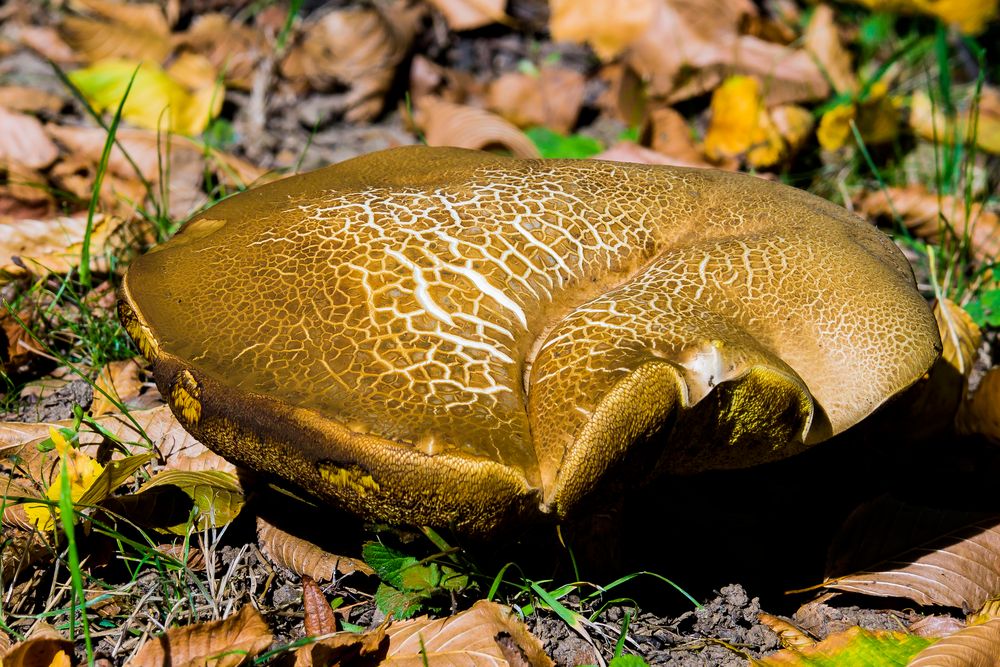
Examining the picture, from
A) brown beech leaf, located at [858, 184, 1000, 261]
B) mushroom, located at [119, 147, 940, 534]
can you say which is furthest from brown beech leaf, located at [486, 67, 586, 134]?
mushroom, located at [119, 147, 940, 534]

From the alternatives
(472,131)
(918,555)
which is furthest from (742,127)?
(918,555)

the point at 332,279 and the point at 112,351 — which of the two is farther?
the point at 112,351

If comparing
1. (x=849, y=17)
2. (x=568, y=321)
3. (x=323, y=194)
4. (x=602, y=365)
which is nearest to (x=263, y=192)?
(x=323, y=194)

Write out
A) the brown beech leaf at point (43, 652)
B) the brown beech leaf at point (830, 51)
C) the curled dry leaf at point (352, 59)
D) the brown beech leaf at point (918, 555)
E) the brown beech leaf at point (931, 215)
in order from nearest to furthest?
the brown beech leaf at point (43, 652), the brown beech leaf at point (918, 555), the brown beech leaf at point (931, 215), the curled dry leaf at point (352, 59), the brown beech leaf at point (830, 51)

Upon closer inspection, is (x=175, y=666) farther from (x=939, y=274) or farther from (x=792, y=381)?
(x=939, y=274)

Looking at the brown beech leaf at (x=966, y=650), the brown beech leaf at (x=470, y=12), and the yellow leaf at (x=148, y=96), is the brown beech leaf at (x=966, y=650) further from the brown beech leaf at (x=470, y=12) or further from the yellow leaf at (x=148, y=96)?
the brown beech leaf at (x=470, y=12)

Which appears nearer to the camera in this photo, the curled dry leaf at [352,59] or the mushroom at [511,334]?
the mushroom at [511,334]

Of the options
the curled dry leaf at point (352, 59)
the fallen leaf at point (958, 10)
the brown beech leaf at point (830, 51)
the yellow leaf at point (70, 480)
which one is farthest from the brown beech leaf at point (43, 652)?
the fallen leaf at point (958, 10)
